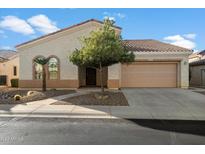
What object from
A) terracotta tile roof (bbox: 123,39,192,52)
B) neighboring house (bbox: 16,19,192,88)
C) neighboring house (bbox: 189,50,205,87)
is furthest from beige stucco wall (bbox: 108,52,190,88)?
neighboring house (bbox: 189,50,205,87)

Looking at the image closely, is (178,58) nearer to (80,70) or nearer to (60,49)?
(80,70)

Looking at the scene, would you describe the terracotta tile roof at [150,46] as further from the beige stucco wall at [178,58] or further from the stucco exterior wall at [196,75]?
the stucco exterior wall at [196,75]

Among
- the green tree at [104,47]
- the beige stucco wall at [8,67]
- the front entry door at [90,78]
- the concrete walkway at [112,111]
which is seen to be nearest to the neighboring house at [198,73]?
the front entry door at [90,78]

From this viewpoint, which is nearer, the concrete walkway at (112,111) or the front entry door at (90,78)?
the concrete walkway at (112,111)

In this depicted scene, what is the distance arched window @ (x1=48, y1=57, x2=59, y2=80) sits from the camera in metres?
22.9

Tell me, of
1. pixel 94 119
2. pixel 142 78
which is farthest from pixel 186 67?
pixel 94 119

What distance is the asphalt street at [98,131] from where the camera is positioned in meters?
7.14

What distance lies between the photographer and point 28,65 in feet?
75.8

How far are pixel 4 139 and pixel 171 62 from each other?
62.0 ft

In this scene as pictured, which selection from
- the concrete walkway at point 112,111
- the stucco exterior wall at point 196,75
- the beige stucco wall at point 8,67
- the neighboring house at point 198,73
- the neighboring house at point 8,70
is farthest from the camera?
the beige stucco wall at point 8,67

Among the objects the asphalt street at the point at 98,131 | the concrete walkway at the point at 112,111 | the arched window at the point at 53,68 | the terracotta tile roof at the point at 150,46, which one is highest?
the terracotta tile roof at the point at 150,46

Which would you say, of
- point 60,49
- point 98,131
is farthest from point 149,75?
point 98,131

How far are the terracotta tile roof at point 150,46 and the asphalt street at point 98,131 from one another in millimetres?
14087
